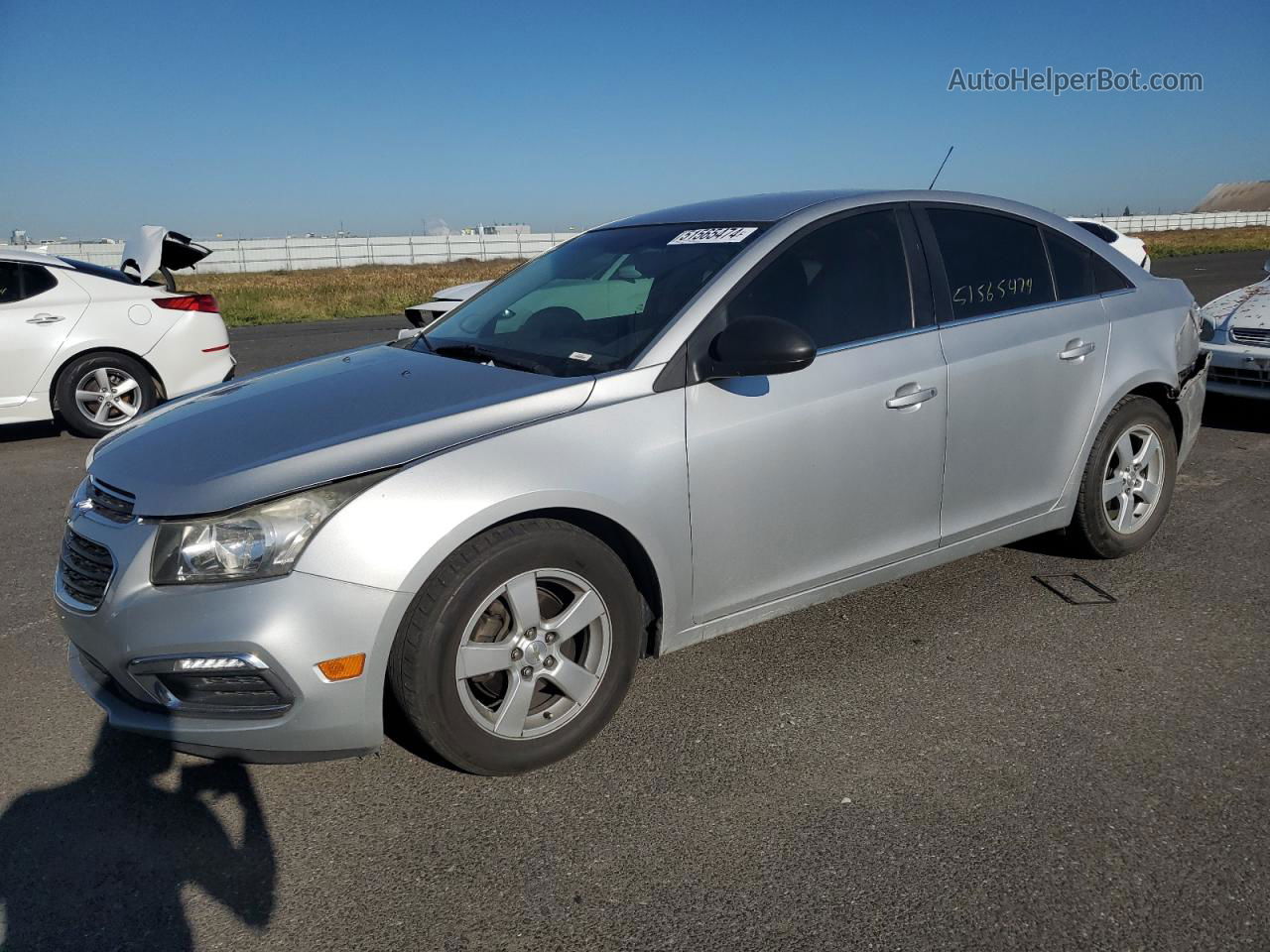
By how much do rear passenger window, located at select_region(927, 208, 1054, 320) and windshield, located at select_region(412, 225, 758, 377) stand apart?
0.88m

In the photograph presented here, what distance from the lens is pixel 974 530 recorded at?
398 centimetres

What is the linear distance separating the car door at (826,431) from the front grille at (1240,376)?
4683 millimetres

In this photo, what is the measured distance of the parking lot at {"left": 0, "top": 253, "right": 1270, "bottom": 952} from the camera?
2.38 metres

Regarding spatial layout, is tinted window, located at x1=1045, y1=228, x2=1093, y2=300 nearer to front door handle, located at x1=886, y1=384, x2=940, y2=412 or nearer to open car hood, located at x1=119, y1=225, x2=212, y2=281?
front door handle, located at x1=886, y1=384, x2=940, y2=412

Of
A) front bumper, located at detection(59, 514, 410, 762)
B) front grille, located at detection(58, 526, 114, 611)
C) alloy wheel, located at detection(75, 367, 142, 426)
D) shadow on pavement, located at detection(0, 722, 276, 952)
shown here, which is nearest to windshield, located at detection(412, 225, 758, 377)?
front bumper, located at detection(59, 514, 410, 762)

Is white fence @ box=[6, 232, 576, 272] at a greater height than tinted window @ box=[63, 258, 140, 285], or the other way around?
tinted window @ box=[63, 258, 140, 285]

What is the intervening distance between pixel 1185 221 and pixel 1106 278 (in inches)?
3325

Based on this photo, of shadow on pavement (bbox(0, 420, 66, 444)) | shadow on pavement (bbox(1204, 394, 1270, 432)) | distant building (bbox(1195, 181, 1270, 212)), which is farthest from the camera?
distant building (bbox(1195, 181, 1270, 212))

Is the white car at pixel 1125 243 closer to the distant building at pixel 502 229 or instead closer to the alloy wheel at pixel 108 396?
the alloy wheel at pixel 108 396

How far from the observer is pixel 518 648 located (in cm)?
291

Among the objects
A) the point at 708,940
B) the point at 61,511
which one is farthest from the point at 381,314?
the point at 708,940

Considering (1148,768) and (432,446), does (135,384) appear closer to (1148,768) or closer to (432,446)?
(432,446)

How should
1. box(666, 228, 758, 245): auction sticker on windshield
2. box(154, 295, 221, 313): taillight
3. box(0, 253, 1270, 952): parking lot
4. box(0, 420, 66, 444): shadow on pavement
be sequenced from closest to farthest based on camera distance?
box(0, 253, 1270, 952): parking lot
box(666, 228, 758, 245): auction sticker on windshield
box(154, 295, 221, 313): taillight
box(0, 420, 66, 444): shadow on pavement

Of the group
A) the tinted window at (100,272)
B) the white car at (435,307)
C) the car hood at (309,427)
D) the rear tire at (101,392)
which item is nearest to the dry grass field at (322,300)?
the tinted window at (100,272)
